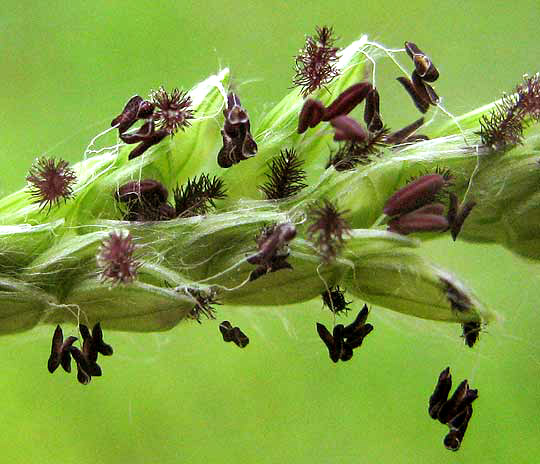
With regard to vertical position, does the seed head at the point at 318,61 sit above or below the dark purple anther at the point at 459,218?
above

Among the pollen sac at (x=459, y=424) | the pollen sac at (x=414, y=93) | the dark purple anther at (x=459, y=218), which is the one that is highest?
the pollen sac at (x=414, y=93)

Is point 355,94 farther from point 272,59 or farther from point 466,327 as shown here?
point 272,59

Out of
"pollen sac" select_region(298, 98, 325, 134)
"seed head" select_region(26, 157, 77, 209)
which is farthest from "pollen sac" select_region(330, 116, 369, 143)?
"seed head" select_region(26, 157, 77, 209)

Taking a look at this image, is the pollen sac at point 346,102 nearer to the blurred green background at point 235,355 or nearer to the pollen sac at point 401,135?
the pollen sac at point 401,135

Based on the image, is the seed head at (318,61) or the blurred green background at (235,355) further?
the blurred green background at (235,355)

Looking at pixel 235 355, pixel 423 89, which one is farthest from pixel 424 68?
pixel 235 355

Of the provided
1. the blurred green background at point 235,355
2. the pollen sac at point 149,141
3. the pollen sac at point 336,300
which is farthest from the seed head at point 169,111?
the blurred green background at point 235,355

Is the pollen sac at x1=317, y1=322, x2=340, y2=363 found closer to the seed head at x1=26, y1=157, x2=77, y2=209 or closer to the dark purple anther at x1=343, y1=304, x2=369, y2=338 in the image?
the dark purple anther at x1=343, y1=304, x2=369, y2=338
